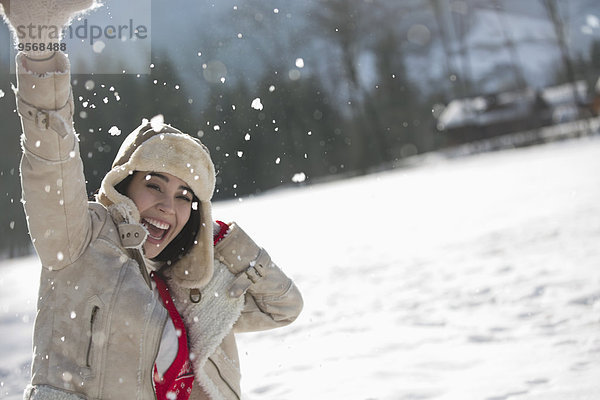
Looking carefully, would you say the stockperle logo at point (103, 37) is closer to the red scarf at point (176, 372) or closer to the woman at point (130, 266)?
the woman at point (130, 266)

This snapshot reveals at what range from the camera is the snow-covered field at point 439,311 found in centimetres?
316

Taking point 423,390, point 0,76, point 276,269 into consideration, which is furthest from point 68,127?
point 0,76

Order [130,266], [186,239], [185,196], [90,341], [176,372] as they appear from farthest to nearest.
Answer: [186,239] < [185,196] < [176,372] < [130,266] < [90,341]

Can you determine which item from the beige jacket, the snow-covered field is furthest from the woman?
the snow-covered field

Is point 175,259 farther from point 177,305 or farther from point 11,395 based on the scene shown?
point 11,395

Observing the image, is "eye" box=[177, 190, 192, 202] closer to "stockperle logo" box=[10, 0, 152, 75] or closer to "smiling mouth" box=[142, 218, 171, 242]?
"smiling mouth" box=[142, 218, 171, 242]

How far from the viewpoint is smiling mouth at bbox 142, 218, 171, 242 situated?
2254 millimetres

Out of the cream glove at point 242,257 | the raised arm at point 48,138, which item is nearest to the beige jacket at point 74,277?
the raised arm at point 48,138

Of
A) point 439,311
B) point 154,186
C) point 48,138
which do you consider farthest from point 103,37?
point 439,311

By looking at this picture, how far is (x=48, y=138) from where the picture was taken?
1.77m

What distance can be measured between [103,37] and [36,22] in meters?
2.63

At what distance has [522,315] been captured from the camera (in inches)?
163

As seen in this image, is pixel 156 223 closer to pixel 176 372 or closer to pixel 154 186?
pixel 154 186

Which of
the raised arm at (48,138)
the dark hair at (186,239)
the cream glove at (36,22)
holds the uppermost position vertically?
the cream glove at (36,22)
